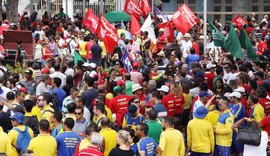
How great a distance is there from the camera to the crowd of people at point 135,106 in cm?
1399

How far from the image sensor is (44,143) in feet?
44.5

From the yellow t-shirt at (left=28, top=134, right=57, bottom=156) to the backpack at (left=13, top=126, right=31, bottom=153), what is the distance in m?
0.61

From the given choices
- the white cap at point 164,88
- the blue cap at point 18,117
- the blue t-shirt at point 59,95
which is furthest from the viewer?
the blue t-shirt at point 59,95

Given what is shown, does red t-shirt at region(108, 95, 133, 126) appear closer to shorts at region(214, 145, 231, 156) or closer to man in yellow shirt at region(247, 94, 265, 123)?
shorts at region(214, 145, 231, 156)

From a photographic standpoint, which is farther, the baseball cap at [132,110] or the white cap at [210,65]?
the white cap at [210,65]

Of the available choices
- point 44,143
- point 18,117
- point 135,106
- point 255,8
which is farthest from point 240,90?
point 255,8

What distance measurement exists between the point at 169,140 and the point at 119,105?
8.98ft

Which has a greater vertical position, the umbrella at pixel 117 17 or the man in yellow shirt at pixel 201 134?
the umbrella at pixel 117 17

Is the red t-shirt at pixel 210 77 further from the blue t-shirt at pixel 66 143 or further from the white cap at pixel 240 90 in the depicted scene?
the blue t-shirt at pixel 66 143

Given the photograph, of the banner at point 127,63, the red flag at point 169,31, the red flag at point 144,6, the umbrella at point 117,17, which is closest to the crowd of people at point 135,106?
the banner at point 127,63

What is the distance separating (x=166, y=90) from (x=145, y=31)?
370 inches

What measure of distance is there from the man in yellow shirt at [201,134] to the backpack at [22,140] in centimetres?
317

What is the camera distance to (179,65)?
74.9ft

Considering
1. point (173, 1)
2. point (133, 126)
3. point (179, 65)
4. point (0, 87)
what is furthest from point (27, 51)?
point (173, 1)
